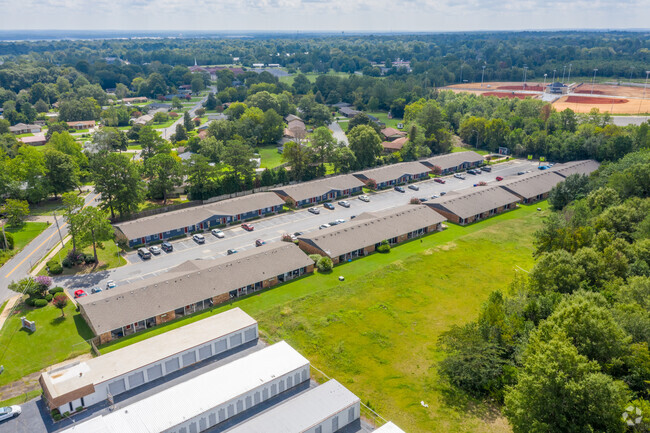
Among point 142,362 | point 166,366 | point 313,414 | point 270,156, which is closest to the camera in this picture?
point 313,414

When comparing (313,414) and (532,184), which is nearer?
(313,414)

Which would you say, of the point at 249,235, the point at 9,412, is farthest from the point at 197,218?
the point at 9,412

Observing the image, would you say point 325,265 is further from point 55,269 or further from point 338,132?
point 338,132

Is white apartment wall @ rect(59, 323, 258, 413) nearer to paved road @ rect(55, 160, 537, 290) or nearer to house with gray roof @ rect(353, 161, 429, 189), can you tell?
paved road @ rect(55, 160, 537, 290)

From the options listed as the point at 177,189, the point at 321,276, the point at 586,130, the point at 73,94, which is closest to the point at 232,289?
the point at 321,276

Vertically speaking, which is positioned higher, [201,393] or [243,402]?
[201,393]

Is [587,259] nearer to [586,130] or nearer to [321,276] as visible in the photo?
[321,276]

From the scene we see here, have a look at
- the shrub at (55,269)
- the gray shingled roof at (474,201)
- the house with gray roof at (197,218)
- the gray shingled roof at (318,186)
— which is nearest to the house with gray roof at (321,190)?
the gray shingled roof at (318,186)

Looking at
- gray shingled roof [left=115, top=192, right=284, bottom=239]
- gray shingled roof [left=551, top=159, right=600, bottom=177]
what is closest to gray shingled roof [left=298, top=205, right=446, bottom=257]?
gray shingled roof [left=115, top=192, right=284, bottom=239]
